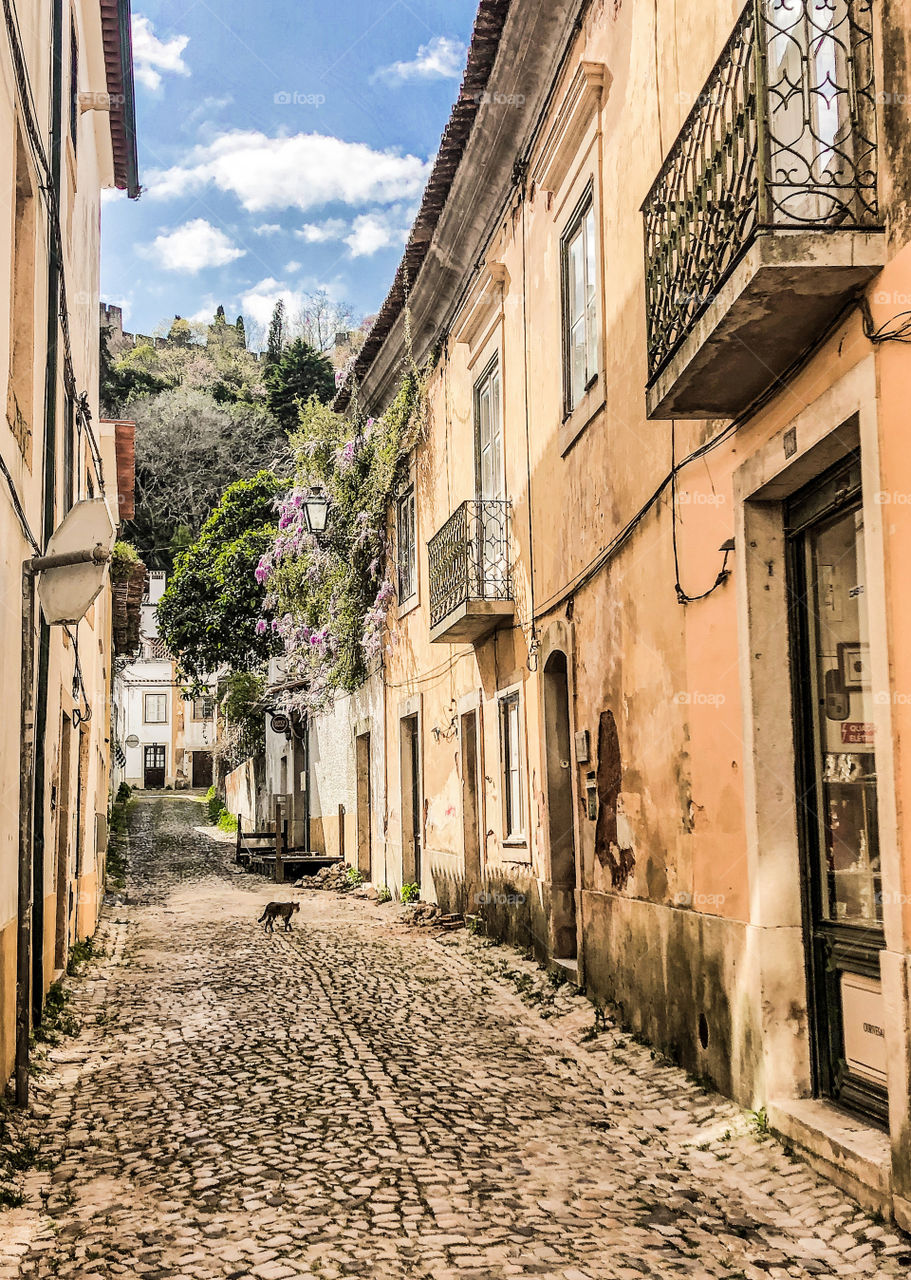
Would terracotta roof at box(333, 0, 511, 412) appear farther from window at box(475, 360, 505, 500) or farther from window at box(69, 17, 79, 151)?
window at box(69, 17, 79, 151)

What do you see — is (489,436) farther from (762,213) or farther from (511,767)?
(762,213)

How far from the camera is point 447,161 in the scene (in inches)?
473

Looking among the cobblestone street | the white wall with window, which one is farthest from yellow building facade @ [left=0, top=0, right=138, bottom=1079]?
the white wall with window

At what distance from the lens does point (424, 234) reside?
13.6 m

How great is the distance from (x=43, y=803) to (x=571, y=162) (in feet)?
19.6

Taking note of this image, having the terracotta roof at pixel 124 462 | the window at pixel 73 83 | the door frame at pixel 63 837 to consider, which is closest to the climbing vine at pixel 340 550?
the terracotta roof at pixel 124 462

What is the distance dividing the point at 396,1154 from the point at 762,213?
3.98 m

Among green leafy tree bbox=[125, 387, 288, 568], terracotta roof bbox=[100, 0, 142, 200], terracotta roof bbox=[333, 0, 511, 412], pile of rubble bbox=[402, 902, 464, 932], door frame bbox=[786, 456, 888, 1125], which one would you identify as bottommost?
pile of rubble bbox=[402, 902, 464, 932]

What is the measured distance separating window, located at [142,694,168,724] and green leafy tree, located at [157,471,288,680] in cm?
3487

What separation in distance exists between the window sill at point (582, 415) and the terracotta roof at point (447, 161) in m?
3.20

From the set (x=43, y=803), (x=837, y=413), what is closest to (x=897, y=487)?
(x=837, y=413)

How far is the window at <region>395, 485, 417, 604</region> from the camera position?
16344mm

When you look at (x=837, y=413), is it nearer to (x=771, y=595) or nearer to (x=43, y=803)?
(x=771, y=595)

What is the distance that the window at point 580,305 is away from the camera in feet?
29.9
